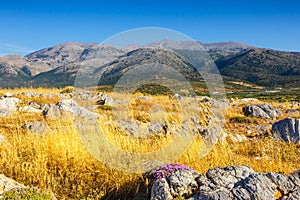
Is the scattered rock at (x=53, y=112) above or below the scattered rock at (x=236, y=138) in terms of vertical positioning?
above

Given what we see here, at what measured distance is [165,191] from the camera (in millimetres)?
5062

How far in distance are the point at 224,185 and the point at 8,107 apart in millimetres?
14734

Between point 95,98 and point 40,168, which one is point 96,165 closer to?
point 40,168

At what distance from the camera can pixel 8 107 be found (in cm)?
1639

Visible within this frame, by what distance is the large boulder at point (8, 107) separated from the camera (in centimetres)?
1525

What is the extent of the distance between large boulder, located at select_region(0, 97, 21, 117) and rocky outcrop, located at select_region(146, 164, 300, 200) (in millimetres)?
12117

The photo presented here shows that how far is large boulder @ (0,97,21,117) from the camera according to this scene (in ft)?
50.0

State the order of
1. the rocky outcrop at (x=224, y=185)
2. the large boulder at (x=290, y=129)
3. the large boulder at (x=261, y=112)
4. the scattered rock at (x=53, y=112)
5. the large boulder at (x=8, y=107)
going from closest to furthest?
the rocky outcrop at (x=224, y=185) → the large boulder at (x=290, y=129) → the scattered rock at (x=53, y=112) → the large boulder at (x=8, y=107) → the large boulder at (x=261, y=112)

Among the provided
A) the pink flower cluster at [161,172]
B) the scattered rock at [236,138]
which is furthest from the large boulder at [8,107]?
the pink flower cluster at [161,172]

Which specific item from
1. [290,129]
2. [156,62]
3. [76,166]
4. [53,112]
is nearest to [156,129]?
[76,166]

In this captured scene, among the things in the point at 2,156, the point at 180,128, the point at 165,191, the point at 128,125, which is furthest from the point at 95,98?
the point at 165,191

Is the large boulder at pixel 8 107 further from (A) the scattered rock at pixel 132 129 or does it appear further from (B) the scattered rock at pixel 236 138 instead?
(B) the scattered rock at pixel 236 138

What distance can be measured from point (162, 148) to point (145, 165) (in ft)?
4.36

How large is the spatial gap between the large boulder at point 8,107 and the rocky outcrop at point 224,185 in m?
12.1
